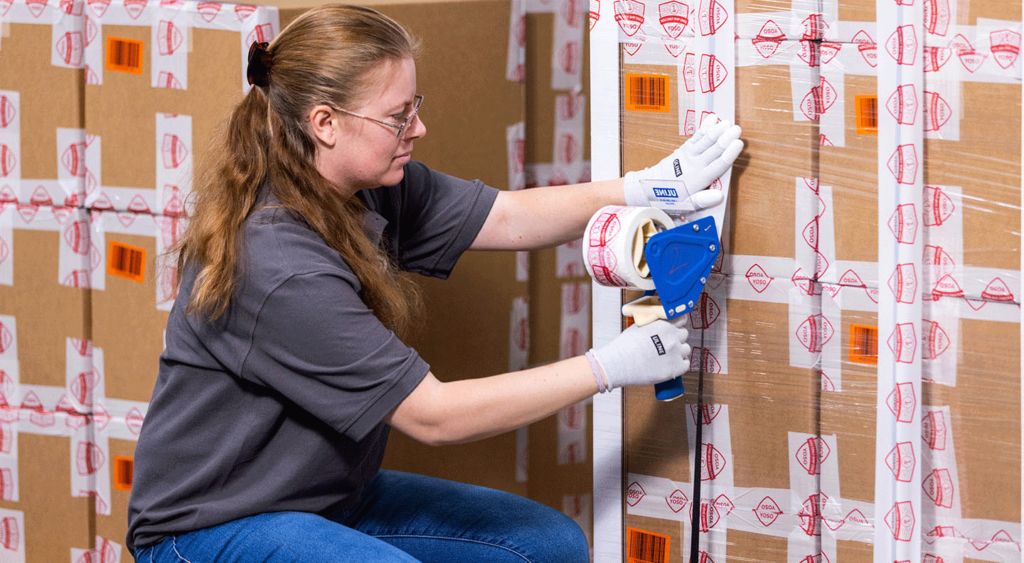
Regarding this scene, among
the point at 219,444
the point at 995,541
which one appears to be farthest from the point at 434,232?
the point at 995,541

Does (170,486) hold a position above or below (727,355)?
below

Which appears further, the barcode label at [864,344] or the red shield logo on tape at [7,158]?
the red shield logo on tape at [7,158]

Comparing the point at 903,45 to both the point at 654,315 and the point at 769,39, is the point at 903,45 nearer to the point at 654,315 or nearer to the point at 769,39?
the point at 769,39

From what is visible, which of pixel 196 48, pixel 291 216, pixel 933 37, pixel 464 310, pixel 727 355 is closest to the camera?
pixel 933 37

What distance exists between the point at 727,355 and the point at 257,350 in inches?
29.5

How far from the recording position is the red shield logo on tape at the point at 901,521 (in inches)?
56.5

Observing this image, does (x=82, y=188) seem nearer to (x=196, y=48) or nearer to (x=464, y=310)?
(x=196, y=48)

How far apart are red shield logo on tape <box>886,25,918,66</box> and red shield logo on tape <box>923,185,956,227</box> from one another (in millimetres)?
186

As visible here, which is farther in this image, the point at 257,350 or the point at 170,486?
the point at 170,486

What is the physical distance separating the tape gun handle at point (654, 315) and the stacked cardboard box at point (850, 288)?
0.25ft

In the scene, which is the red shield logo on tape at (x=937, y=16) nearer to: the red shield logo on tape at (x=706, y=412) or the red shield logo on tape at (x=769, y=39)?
the red shield logo on tape at (x=769, y=39)

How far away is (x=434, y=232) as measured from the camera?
5.87ft

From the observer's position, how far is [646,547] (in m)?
1.69

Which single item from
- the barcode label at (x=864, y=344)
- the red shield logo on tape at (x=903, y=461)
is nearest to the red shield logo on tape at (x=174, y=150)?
the barcode label at (x=864, y=344)
